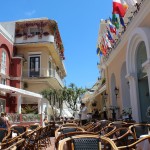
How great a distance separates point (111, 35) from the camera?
61.6 feet

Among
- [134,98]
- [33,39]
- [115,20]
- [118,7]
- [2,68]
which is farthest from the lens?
[33,39]

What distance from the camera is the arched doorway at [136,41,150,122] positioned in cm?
1309

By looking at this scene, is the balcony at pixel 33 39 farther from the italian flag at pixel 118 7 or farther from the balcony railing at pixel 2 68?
the italian flag at pixel 118 7

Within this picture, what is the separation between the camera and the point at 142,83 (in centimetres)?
1345

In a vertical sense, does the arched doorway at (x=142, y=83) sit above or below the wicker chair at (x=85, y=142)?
above

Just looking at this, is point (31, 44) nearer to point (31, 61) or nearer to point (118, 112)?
point (31, 61)

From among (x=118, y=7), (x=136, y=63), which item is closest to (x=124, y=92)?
(x=136, y=63)

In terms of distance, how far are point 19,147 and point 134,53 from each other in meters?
10.0

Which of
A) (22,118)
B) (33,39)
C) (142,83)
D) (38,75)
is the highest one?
(33,39)

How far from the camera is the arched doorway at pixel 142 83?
515 inches

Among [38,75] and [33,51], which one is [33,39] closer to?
[33,51]

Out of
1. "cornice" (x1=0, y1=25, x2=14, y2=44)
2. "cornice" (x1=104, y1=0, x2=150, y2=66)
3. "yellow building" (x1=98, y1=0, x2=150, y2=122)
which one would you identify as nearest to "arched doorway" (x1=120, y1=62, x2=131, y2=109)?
"yellow building" (x1=98, y1=0, x2=150, y2=122)

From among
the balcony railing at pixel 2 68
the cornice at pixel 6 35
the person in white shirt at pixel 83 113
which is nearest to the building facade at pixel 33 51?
the cornice at pixel 6 35

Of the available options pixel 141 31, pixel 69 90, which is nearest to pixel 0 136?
pixel 141 31
